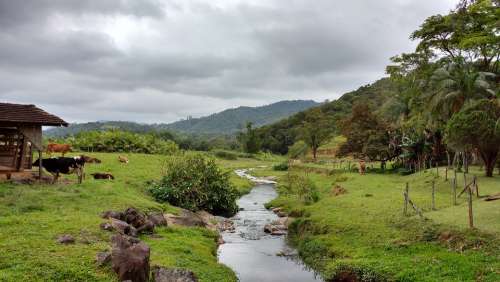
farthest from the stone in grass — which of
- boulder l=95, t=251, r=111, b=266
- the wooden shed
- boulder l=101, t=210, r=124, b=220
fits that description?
the wooden shed

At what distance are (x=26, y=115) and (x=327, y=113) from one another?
121 metres

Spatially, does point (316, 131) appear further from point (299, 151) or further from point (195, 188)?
point (195, 188)

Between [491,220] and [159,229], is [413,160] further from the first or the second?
[159,229]

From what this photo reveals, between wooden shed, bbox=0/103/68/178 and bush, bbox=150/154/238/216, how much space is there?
30.7ft

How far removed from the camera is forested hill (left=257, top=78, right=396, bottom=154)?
136 m

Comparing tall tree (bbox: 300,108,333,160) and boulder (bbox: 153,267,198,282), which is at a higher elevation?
tall tree (bbox: 300,108,333,160)

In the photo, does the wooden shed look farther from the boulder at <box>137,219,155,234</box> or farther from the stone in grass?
the stone in grass

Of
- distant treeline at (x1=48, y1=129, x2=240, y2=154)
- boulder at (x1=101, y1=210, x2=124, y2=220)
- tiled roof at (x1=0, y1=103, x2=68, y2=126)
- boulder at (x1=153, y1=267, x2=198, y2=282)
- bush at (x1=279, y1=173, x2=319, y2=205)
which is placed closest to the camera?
boulder at (x1=153, y1=267, x2=198, y2=282)

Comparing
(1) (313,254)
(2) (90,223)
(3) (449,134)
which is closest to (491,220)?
(1) (313,254)

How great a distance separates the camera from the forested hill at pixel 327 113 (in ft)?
446

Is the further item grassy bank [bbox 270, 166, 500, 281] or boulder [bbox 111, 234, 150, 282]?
grassy bank [bbox 270, 166, 500, 281]

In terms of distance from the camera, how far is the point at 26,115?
2628cm

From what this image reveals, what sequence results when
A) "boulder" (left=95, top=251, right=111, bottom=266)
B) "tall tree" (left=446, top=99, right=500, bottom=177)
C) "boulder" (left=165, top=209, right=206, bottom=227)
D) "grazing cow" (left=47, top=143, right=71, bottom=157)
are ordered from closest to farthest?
"boulder" (left=95, top=251, right=111, bottom=266), "boulder" (left=165, top=209, right=206, bottom=227), "tall tree" (left=446, top=99, right=500, bottom=177), "grazing cow" (left=47, top=143, right=71, bottom=157)

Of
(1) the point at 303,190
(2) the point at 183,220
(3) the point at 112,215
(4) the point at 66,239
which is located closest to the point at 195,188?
(2) the point at 183,220
